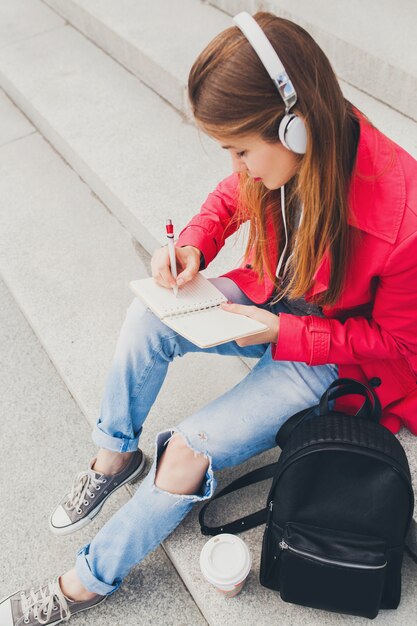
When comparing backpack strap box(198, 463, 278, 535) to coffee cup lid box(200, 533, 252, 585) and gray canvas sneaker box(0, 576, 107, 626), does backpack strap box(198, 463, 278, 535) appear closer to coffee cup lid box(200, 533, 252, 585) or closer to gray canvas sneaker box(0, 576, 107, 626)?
coffee cup lid box(200, 533, 252, 585)

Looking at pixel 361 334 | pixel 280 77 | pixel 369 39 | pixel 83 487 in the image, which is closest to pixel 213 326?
pixel 361 334

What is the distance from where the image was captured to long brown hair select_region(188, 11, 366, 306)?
115cm

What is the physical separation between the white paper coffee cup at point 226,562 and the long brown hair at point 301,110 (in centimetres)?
68

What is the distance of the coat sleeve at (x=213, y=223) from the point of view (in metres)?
1.75

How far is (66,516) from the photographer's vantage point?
6.00ft

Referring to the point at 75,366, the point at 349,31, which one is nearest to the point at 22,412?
the point at 75,366

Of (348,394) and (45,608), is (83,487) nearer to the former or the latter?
(45,608)

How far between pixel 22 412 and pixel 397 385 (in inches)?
50.4

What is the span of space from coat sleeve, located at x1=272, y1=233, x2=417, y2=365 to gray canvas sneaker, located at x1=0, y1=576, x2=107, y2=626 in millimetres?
829

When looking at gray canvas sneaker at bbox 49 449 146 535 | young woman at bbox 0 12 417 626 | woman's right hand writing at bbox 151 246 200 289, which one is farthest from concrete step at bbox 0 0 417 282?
gray canvas sneaker at bbox 49 449 146 535

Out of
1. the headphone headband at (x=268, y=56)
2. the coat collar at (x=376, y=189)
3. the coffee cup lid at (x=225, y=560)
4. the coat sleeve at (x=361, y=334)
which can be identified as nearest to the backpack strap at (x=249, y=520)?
the coffee cup lid at (x=225, y=560)

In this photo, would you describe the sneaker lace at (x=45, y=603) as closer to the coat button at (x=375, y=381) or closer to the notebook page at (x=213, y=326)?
the notebook page at (x=213, y=326)

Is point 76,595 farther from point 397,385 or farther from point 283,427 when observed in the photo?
point 397,385

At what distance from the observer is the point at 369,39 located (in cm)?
259
